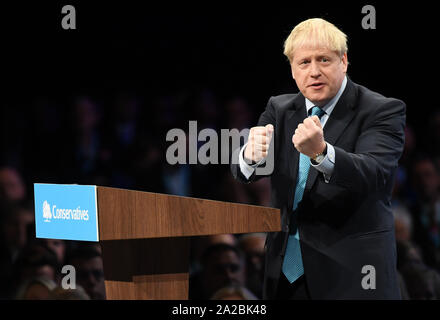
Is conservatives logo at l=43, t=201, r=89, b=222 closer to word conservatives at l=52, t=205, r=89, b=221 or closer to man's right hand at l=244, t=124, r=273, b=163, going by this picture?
word conservatives at l=52, t=205, r=89, b=221

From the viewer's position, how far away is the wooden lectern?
1549 mm

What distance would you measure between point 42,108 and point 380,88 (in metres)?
2.05

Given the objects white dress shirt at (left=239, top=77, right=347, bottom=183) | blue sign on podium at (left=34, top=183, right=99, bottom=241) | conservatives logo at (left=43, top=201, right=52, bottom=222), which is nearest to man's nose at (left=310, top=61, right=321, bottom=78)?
white dress shirt at (left=239, top=77, right=347, bottom=183)

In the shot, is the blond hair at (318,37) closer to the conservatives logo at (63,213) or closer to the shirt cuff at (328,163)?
the shirt cuff at (328,163)

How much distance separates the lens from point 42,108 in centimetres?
393

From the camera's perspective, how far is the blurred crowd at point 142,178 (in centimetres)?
334

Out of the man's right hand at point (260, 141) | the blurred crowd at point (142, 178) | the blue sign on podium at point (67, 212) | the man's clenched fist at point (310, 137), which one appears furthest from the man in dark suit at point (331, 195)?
the blurred crowd at point (142, 178)

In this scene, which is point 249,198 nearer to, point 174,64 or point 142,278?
point 174,64

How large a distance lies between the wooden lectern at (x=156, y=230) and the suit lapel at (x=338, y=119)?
0.63ft

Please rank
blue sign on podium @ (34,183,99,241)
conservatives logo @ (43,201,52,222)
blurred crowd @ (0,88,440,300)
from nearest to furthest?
blue sign on podium @ (34,183,99,241) < conservatives logo @ (43,201,52,222) < blurred crowd @ (0,88,440,300)

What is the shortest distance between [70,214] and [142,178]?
6.71ft

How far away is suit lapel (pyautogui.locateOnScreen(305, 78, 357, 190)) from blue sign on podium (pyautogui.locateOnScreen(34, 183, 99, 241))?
60cm

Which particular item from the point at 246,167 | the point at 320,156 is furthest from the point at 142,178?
the point at 320,156
